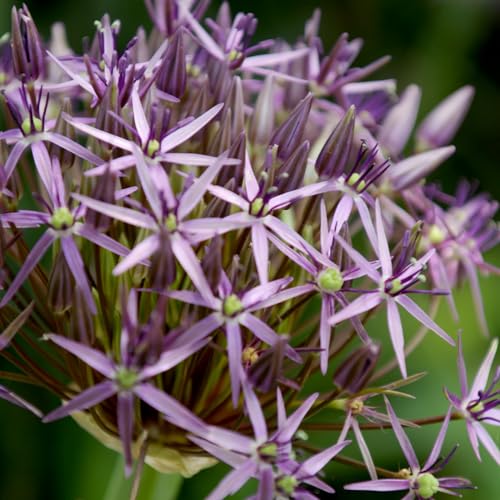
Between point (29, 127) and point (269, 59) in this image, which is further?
point (269, 59)

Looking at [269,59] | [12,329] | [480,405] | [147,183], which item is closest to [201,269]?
[147,183]

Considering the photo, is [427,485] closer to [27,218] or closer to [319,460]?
[319,460]

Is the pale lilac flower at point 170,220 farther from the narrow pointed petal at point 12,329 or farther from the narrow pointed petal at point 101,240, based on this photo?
the narrow pointed petal at point 12,329

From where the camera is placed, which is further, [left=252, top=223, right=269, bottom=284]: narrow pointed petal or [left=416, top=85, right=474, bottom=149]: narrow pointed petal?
[left=416, top=85, right=474, bottom=149]: narrow pointed petal

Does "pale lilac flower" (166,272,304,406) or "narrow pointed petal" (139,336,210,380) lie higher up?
"pale lilac flower" (166,272,304,406)

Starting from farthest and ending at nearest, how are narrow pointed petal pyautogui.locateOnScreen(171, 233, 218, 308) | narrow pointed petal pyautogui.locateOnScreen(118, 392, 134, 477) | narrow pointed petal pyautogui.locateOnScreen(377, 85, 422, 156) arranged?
narrow pointed petal pyautogui.locateOnScreen(377, 85, 422, 156)
narrow pointed petal pyautogui.locateOnScreen(171, 233, 218, 308)
narrow pointed petal pyautogui.locateOnScreen(118, 392, 134, 477)

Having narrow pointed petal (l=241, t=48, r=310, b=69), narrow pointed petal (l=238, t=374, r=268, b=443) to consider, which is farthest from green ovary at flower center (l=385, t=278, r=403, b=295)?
narrow pointed petal (l=241, t=48, r=310, b=69)

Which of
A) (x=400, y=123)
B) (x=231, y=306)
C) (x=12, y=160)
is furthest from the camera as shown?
(x=400, y=123)

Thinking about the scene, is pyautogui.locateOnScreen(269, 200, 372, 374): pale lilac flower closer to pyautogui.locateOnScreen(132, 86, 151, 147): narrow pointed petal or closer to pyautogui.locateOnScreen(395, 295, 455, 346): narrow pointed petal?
pyautogui.locateOnScreen(395, 295, 455, 346): narrow pointed petal
